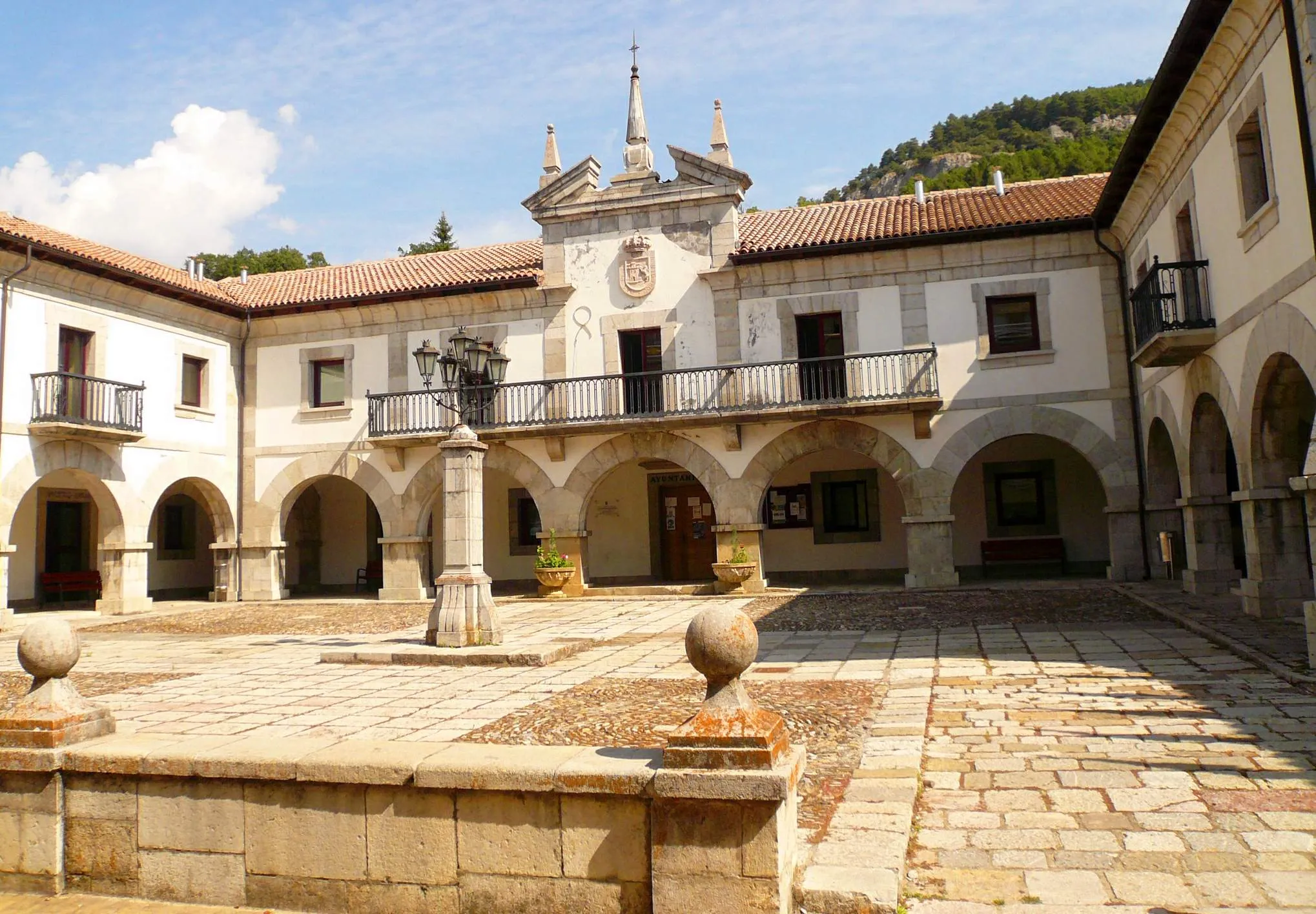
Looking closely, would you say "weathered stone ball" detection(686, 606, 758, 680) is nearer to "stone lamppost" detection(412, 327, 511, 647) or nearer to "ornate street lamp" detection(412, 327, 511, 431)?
"stone lamppost" detection(412, 327, 511, 647)

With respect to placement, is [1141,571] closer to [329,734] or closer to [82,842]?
[329,734]

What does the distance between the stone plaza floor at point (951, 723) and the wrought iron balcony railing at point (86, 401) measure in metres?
4.96

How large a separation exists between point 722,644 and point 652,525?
17.6 m

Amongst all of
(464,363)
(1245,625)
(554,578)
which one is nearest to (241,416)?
(554,578)

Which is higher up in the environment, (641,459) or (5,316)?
(5,316)

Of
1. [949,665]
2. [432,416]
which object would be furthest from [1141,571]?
[432,416]

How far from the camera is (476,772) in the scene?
12.9ft

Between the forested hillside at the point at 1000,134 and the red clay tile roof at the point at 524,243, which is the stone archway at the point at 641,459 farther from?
the forested hillside at the point at 1000,134

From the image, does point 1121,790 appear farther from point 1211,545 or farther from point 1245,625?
point 1211,545

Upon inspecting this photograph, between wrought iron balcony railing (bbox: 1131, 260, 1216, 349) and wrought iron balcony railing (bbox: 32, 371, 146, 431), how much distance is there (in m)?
16.1

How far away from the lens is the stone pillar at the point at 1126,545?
643 inches

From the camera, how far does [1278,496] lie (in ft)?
34.6

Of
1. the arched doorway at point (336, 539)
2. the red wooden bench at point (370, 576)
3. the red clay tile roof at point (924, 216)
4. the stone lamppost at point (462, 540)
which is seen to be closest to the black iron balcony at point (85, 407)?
the arched doorway at point (336, 539)

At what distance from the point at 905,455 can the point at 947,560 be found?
6.43 ft
